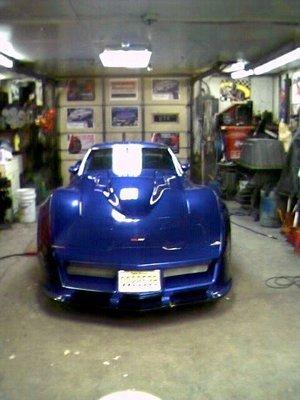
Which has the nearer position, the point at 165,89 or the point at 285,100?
the point at 285,100

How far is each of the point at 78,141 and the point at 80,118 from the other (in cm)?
58

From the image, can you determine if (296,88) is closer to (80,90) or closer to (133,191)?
(80,90)

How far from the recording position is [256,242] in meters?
5.71

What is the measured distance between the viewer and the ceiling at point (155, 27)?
396 cm

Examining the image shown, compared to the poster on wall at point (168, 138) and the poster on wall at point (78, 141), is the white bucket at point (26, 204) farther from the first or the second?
the poster on wall at point (168, 138)

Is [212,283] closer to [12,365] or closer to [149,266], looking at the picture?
[149,266]

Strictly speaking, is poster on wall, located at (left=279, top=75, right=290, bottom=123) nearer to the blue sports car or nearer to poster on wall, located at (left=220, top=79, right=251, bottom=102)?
poster on wall, located at (left=220, top=79, right=251, bottom=102)

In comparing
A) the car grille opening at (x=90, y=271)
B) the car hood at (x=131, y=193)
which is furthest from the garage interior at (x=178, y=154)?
the car hood at (x=131, y=193)

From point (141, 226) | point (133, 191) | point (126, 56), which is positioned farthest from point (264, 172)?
point (141, 226)

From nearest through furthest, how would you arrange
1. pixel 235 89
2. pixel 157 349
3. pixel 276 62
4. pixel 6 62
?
pixel 157 349, pixel 6 62, pixel 276 62, pixel 235 89

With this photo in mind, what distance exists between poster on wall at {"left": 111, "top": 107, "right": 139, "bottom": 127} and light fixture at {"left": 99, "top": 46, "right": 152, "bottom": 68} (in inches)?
131

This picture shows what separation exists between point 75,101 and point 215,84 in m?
3.48

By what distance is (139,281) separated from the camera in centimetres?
323

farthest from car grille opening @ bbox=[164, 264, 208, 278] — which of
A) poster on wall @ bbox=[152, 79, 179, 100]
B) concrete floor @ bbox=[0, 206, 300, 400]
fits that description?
poster on wall @ bbox=[152, 79, 179, 100]
